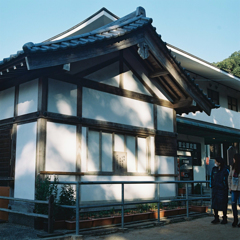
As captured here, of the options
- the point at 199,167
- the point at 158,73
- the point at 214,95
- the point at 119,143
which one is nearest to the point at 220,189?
the point at 119,143

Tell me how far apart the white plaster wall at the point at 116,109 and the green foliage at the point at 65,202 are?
2074mm

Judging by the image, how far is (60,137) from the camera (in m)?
8.27

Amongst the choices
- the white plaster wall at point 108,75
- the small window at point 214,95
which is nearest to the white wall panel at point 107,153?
the white plaster wall at point 108,75

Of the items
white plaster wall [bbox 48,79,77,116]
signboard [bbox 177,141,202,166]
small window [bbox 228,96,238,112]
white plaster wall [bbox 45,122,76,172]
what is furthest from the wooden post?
small window [bbox 228,96,238,112]

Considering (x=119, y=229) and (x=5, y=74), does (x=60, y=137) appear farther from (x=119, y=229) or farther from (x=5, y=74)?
(x=119, y=229)

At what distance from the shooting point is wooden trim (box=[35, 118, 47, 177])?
7770mm

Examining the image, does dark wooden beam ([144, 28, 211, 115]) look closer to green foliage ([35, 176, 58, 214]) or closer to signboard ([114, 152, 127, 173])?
signboard ([114, 152, 127, 173])

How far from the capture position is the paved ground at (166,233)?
6832 mm

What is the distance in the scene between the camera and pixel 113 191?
30.5 ft

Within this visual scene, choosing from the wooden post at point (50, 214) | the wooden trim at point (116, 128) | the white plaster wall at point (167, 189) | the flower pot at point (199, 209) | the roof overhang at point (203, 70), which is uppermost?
the roof overhang at point (203, 70)

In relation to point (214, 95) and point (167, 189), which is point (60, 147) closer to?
point (167, 189)

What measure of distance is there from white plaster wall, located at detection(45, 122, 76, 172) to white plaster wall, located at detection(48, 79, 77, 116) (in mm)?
382

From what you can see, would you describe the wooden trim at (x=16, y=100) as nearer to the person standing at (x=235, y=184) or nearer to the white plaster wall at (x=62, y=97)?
the white plaster wall at (x=62, y=97)

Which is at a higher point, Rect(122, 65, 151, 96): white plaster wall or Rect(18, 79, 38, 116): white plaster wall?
Rect(122, 65, 151, 96): white plaster wall
